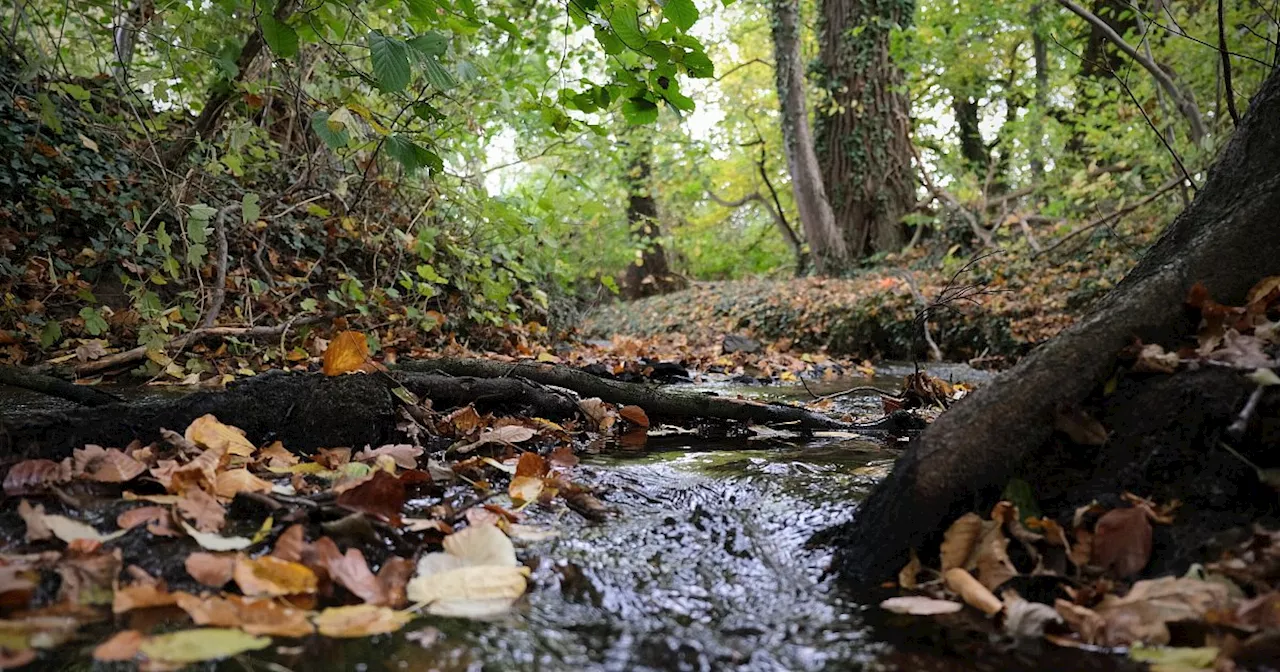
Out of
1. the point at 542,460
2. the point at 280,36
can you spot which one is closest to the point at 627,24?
the point at 280,36

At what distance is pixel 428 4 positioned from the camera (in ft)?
7.47

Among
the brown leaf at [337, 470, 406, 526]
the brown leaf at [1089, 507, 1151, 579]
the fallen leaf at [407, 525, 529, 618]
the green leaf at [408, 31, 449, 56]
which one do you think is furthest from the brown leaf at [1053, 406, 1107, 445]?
the green leaf at [408, 31, 449, 56]

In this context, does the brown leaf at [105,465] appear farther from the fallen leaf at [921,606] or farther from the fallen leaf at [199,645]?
the fallen leaf at [921,606]

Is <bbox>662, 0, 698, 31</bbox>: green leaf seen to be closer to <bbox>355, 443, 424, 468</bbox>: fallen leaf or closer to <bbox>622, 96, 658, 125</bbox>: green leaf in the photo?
<bbox>622, 96, 658, 125</bbox>: green leaf

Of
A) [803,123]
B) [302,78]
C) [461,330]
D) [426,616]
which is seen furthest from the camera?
[803,123]

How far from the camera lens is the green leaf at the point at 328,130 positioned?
9.32 ft

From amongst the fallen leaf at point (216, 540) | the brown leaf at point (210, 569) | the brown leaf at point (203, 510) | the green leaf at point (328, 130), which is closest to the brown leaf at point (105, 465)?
the brown leaf at point (203, 510)

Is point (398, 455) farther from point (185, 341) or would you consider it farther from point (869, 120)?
point (869, 120)

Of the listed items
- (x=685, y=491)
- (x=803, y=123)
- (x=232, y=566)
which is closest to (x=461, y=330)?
(x=685, y=491)

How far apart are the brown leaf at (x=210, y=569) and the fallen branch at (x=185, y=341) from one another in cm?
299

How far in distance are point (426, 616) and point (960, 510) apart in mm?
1083

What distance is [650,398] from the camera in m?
3.23

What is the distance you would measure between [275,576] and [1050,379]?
164 centimetres

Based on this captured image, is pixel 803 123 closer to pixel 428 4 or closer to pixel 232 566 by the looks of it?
pixel 428 4
